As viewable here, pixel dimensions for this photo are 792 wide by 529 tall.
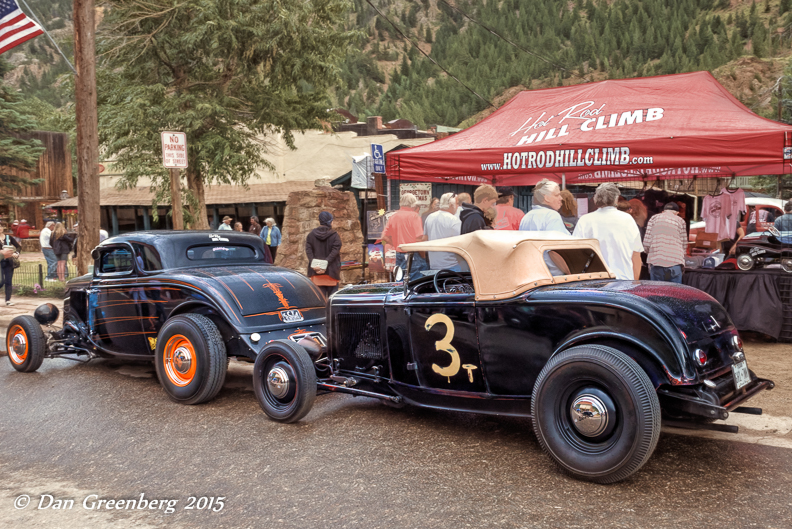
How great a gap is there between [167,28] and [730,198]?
1832cm

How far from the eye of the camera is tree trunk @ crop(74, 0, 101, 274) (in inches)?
482

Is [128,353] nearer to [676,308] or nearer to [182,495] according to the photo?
[182,495]

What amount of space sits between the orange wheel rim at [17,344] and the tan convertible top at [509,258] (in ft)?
18.5

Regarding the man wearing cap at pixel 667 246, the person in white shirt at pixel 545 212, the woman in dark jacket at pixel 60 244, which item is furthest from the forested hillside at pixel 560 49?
the person in white shirt at pixel 545 212

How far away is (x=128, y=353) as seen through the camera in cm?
732

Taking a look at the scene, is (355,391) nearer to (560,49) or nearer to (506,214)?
(506,214)

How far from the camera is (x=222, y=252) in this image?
305 inches

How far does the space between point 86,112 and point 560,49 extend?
101386mm

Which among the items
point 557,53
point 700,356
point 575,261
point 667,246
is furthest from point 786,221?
point 557,53

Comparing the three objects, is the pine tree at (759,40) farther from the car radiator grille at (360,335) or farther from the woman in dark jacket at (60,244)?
the car radiator grille at (360,335)

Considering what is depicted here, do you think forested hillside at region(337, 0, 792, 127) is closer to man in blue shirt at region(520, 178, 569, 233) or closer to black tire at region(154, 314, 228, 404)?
man in blue shirt at region(520, 178, 569, 233)

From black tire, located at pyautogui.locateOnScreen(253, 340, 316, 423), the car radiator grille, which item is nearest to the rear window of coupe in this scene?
black tire, located at pyautogui.locateOnScreen(253, 340, 316, 423)

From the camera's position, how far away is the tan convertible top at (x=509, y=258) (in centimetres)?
462

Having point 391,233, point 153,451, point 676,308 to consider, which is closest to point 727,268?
point 391,233
